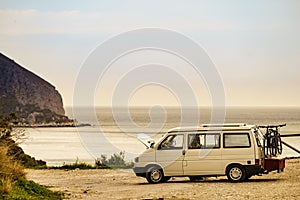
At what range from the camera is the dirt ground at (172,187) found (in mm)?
20312

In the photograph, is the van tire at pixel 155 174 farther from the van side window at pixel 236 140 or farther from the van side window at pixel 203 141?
the van side window at pixel 236 140

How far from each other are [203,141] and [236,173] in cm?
157

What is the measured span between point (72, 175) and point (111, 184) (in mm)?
4959

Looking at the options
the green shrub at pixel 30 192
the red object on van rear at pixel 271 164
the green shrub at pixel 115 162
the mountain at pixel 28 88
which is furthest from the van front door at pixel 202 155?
the mountain at pixel 28 88

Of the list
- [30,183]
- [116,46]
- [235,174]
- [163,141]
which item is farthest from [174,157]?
[116,46]

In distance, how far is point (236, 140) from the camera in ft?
79.6

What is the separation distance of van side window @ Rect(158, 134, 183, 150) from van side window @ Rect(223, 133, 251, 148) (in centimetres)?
155

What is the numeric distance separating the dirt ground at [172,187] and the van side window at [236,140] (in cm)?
129

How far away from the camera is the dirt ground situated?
66.6ft

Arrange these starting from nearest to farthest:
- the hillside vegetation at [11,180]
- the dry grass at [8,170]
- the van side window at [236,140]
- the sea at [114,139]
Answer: the hillside vegetation at [11,180]
the dry grass at [8,170]
the van side window at [236,140]
the sea at [114,139]

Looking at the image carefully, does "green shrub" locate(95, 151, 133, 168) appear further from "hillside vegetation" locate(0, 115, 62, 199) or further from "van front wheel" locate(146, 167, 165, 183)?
"hillside vegetation" locate(0, 115, 62, 199)

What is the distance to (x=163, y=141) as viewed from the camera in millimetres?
24500

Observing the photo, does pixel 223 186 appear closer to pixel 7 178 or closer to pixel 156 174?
pixel 156 174

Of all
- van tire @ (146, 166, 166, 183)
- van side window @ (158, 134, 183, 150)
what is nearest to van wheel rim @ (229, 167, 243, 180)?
van side window @ (158, 134, 183, 150)
